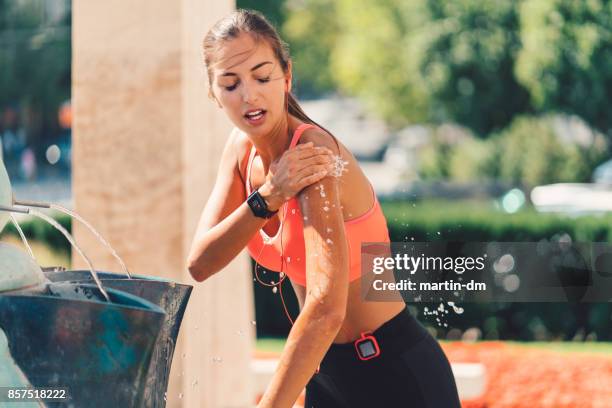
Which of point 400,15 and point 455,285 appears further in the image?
point 400,15

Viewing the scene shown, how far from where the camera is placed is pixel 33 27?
38719 millimetres

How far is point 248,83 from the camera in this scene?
2340 millimetres

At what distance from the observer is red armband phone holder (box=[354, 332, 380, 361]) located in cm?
243

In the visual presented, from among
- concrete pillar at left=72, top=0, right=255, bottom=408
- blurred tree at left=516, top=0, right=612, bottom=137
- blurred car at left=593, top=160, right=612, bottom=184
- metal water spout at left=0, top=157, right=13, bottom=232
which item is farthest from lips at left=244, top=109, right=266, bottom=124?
blurred car at left=593, top=160, right=612, bottom=184

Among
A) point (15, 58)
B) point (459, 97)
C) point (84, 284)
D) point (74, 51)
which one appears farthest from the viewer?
point (15, 58)

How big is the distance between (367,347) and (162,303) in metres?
0.51

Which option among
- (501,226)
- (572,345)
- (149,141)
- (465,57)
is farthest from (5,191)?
(465,57)

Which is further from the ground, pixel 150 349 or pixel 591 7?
pixel 591 7

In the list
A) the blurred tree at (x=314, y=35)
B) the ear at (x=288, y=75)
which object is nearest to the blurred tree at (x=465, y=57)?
the blurred tree at (x=314, y=35)

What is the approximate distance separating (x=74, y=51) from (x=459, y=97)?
20150 millimetres

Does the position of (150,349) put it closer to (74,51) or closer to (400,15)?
(74,51)

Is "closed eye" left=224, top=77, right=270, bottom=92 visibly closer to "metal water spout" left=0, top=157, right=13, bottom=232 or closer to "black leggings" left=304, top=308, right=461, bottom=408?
"metal water spout" left=0, top=157, right=13, bottom=232

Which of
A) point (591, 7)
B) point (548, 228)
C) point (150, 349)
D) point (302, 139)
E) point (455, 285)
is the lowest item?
point (548, 228)

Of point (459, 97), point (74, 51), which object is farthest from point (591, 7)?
point (74, 51)
